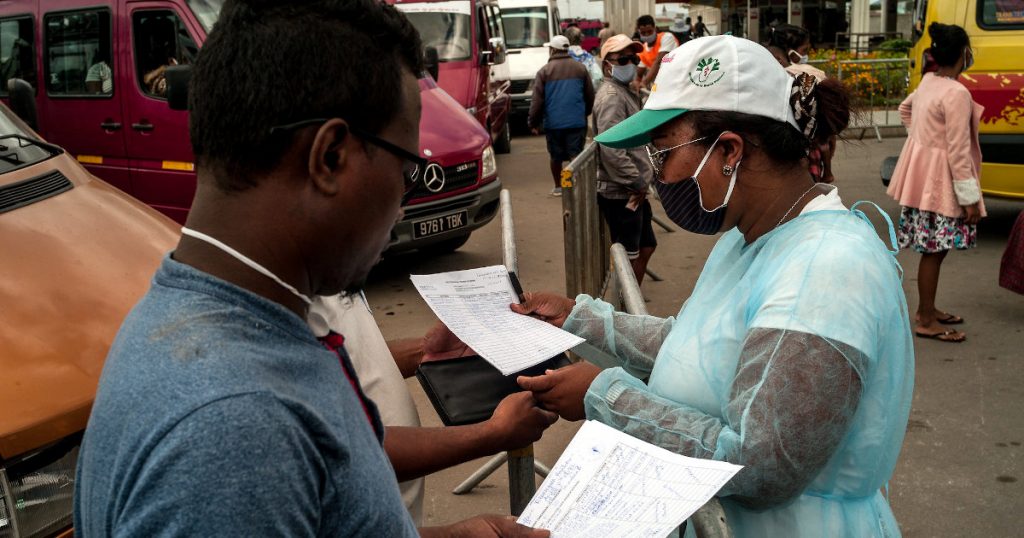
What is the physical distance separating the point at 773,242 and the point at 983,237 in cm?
766

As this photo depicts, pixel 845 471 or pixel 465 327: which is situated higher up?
pixel 465 327

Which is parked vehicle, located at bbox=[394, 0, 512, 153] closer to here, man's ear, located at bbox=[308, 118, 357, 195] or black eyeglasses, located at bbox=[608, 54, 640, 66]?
black eyeglasses, located at bbox=[608, 54, 640, 66]

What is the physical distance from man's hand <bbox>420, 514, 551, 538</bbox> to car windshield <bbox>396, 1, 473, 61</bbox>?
966 cm

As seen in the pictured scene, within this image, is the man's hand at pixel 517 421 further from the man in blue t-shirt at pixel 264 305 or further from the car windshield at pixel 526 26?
the car windshield at pixel 526 26

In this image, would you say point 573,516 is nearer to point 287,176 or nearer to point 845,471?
point 845,471

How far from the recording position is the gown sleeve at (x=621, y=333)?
7.92 feet

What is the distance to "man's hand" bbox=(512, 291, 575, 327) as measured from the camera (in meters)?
2.42

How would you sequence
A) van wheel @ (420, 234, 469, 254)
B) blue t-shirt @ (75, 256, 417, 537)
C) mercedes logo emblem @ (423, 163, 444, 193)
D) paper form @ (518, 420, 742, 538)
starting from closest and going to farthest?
blue t-shirt @ (75, 256, 417, 537)
paper form @ (518, 420, 742, 538)
mercedes logo emblem @ (423, 163, 444, 193)
van wheel @ (420, 234, 469, 254)

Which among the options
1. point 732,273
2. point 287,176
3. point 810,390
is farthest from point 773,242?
point 287,176

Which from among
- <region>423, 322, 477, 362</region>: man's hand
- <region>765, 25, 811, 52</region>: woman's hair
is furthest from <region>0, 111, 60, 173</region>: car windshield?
<region>765, 25, 811, 52</region>: woman's hair

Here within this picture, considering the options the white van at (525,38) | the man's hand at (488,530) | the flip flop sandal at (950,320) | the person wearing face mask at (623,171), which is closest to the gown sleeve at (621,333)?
the man's hand at (488,530)

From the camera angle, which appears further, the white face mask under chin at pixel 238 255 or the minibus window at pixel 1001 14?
the minibus window at pixel 1001 14

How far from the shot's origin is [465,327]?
86.7 inches

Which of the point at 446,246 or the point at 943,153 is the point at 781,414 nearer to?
the point at 943,153
